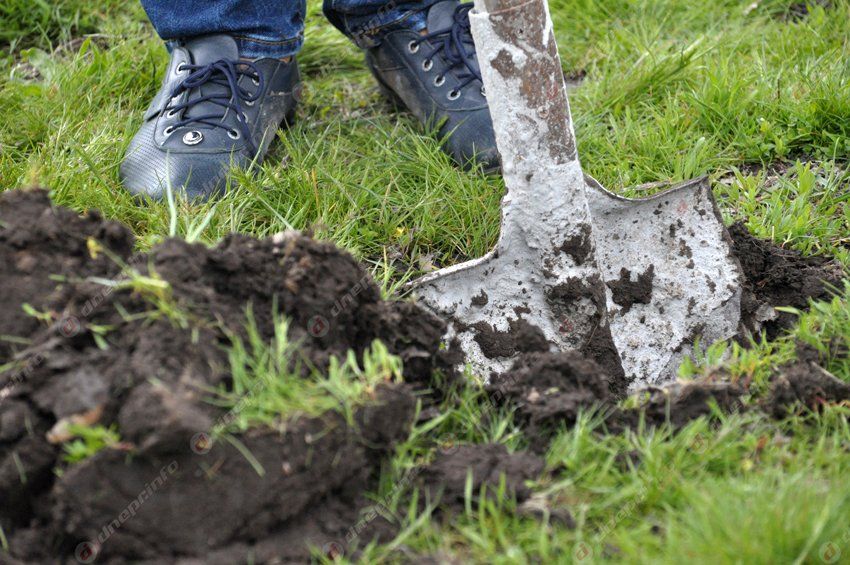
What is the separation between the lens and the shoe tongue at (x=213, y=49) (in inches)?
111

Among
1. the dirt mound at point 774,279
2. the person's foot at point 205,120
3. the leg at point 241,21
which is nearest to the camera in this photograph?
the dirt mound at point 774,279

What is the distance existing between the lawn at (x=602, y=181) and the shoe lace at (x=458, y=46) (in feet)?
0.95

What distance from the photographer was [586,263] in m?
2.20

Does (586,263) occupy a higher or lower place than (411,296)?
higher

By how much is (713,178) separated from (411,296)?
1275mm

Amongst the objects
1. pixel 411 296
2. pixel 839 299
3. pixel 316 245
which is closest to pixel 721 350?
pixel 839 299

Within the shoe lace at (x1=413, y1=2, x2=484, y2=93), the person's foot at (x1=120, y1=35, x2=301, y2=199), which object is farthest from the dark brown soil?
the person's foot at (x1=120, y1=35, x2=301, y2=199)

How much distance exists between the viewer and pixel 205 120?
9.04ft

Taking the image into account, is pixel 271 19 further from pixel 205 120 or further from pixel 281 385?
pixel 281 385

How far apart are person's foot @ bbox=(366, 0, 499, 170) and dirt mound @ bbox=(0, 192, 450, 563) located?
4.17 feet

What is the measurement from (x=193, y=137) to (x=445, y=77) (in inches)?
36.0

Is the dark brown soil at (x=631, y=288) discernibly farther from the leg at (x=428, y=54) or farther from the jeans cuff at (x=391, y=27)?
the jeans cuff at (x=391, y=27)

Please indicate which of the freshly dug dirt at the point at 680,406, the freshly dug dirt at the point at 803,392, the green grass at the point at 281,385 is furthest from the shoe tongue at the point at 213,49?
the freshly dug dirt at the point at 803,392

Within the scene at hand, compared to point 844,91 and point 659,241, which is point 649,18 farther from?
point 659,241
